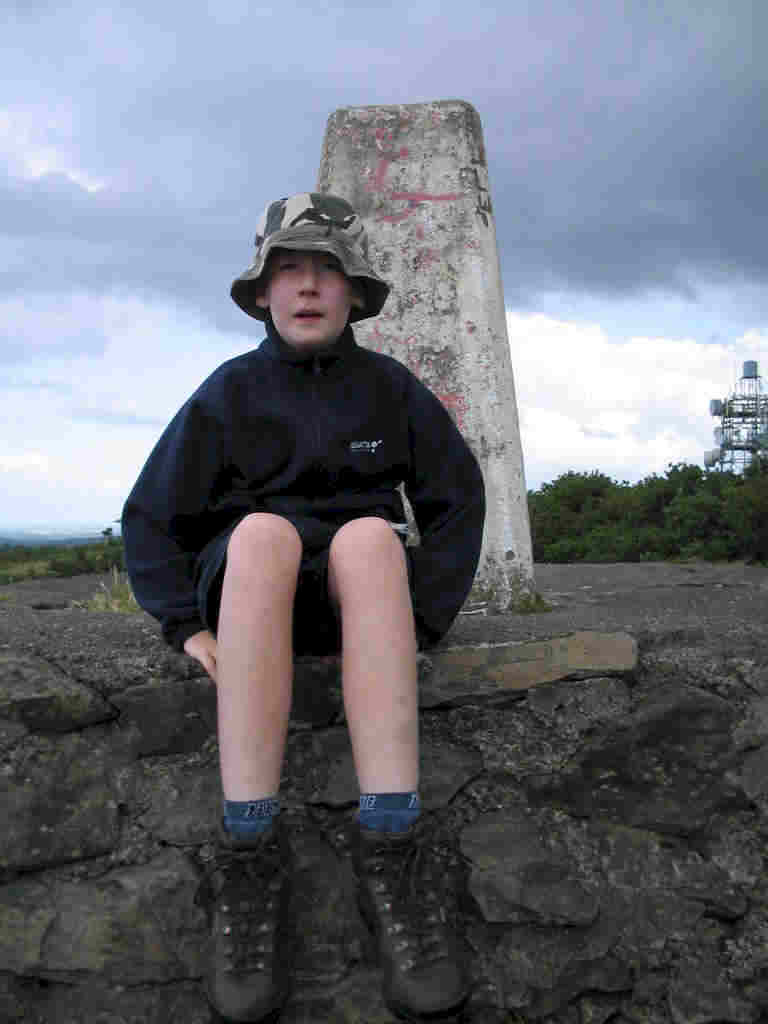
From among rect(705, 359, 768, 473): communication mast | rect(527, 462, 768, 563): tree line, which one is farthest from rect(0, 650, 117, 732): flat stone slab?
rect(705, 359, 768, 473): communication mast

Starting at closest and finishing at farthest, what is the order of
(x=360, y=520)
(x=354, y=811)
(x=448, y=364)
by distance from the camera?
(x=360, y=520) → (x=354, y=811) → (x=448, y=364)

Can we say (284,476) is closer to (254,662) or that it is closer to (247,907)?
(254,662)

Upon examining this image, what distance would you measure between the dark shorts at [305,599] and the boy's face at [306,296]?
47 cm

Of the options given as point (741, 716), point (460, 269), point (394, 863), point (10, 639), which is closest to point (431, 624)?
point (394, 863)

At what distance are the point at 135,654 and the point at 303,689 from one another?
1.31 feet

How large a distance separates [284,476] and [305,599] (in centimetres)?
29

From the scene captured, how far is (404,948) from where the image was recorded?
172cm

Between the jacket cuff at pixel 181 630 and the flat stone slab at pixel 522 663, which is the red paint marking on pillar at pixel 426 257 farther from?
the jacket cuff at pixel 181 630

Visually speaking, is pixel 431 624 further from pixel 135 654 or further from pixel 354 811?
pixel 135 654

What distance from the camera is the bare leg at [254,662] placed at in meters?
1.78

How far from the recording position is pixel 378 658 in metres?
1.82

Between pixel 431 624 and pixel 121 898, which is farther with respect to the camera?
pixel 431 624

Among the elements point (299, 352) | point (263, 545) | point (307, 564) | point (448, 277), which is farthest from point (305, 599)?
point (448, 277)

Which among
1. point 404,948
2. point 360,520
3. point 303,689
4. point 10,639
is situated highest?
point 360,520
